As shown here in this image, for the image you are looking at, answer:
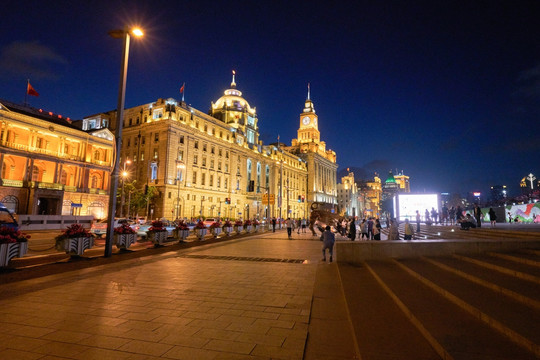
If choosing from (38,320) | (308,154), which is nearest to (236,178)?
(308,154)

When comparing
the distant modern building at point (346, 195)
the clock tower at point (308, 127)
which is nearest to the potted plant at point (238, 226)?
the clock tower at point (308, 127)

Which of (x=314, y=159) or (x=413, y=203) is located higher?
(x=314, y=159)

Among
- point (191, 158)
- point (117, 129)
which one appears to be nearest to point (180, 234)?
point (117, 129)

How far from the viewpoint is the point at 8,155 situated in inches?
1454

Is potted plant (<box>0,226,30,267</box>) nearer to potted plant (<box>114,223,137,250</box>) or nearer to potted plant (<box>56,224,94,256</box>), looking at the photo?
potted plant (<box>56,224,94,256</box>)

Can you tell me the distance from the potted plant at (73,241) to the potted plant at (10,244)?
172cm

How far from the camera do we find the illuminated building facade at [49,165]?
121 feet

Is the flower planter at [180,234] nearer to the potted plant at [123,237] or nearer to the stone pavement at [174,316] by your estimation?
the potted plant at [123,237]

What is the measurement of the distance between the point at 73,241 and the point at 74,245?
18cm

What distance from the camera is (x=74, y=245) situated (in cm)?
1205

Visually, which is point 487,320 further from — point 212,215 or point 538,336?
point 212,215

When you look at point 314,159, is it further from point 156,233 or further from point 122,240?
point 122,240

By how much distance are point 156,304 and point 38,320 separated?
1971mm

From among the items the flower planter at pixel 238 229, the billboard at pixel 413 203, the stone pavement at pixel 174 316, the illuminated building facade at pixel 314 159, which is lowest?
the stone pavement at pixel 174 316
